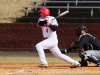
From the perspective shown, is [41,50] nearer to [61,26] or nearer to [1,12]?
[61,26]

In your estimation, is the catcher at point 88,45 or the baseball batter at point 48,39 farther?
→ the catcher at point 88,45

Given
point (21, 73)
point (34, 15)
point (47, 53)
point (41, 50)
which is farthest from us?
point (34, 15)

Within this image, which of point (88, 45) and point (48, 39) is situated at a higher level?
point (48, 39)

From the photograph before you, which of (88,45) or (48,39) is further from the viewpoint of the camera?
(88,45)

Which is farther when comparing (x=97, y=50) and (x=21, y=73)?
(x=97, y=50)

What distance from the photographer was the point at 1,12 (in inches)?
929

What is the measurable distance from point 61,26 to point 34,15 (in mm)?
3203

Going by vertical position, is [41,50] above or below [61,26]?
above

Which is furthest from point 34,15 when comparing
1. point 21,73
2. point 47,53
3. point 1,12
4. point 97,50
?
point 21,73

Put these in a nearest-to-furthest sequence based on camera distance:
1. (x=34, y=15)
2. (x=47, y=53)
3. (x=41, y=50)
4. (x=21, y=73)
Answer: (x=21, y=73), (x=41, y=50), (x=47, y=53), (x=34, y=15)

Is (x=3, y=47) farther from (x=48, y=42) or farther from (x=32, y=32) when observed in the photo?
(x=48, y=42)

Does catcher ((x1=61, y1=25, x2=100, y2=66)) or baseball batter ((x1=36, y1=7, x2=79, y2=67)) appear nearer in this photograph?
baseball batter ((x1=36, y1=7, x2=79, y2=67))

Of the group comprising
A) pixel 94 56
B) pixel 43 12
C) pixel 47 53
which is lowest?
pixel 47 53

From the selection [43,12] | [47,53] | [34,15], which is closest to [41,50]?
[43,12]
